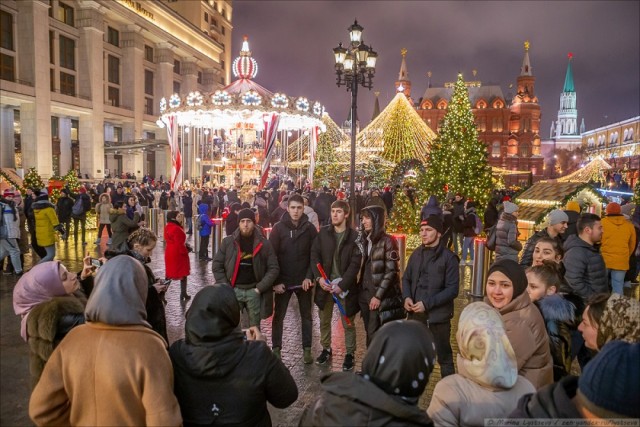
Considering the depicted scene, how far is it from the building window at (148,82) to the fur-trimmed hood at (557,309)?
51.6 meters

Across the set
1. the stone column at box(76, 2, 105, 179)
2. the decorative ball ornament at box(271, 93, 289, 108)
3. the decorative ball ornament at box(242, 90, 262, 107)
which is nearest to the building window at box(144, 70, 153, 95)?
the stone column at box(76, 2, 105, 179)

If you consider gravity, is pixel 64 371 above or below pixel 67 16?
below

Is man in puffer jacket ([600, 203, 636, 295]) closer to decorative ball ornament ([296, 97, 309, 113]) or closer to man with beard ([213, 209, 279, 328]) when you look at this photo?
man with beard ([213, 209, 279, 328])

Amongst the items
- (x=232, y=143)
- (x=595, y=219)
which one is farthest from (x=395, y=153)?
(x=595, y=219)

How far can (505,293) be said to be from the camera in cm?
313

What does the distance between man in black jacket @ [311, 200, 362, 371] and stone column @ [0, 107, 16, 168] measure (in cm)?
3636

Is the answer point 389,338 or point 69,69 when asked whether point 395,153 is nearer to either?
point 389,338

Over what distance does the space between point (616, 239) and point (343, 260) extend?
516cm

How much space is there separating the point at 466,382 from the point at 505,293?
1197mm

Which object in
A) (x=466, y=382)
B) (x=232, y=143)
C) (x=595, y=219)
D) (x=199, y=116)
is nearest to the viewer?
(x=466, y=382)

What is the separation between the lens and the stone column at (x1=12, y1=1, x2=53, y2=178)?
31.0 meters

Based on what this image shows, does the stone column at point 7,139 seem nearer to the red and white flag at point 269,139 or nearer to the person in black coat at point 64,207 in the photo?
the person in black coat at point 64,207

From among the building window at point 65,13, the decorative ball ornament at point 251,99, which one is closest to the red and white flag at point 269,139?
the decorative ball ornament at point 251,99

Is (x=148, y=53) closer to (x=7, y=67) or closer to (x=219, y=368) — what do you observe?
(x=7, y=67)
